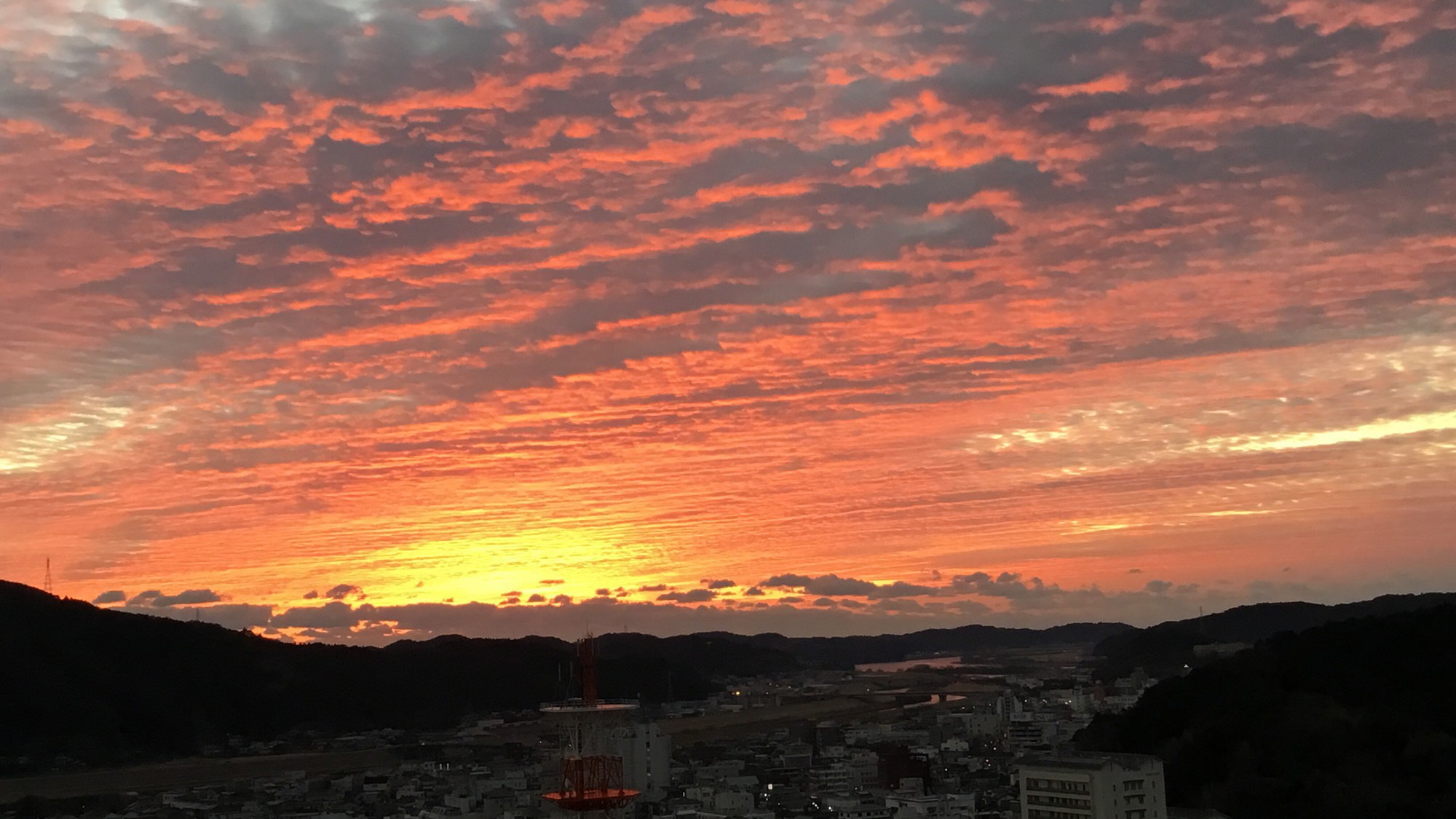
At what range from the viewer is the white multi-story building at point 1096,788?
147 ft

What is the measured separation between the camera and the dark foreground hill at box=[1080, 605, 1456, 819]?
4734 cm

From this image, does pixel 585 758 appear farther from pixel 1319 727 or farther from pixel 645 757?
pixel 645 757

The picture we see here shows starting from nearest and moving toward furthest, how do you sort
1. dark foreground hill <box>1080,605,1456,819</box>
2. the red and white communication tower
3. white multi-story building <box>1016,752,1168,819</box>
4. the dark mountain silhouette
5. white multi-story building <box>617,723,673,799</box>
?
1. the red and white communication tower
2. white multi-story building <box>1016,752,1168,819</box>
3. dark foreground hill <box>1080,605,1456,819</box>
4. white multi-story building <box>617,723,673,799</box>
5. the dark mountain silhouette

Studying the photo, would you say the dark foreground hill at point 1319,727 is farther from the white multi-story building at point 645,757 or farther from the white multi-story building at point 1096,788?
the white multi-story building at point 645,757

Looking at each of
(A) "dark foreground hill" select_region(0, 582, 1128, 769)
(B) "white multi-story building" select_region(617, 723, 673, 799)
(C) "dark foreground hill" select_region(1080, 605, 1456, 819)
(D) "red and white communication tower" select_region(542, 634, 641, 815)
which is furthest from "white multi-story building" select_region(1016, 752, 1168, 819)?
(A) "dark foreground hill" select_region(0, 582, 1128, 769)

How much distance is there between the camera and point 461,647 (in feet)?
516

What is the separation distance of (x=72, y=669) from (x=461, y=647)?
49.0 meters

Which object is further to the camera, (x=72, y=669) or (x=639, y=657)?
(x=639, y=657)

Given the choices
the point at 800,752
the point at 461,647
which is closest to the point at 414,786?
the point at 800,752

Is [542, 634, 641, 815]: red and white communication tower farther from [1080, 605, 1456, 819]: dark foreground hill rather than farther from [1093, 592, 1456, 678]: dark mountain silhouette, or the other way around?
[1093, 592, 1456, 678]: dark mountain silhouette

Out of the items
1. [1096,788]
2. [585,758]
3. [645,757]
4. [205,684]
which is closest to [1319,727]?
[1096,788]

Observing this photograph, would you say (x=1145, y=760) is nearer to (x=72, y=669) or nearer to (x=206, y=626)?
(x=72, y=669)

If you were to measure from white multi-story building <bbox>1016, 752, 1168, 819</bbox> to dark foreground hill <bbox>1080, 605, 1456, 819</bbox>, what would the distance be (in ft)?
13.4

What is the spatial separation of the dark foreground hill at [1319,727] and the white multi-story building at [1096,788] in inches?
161
